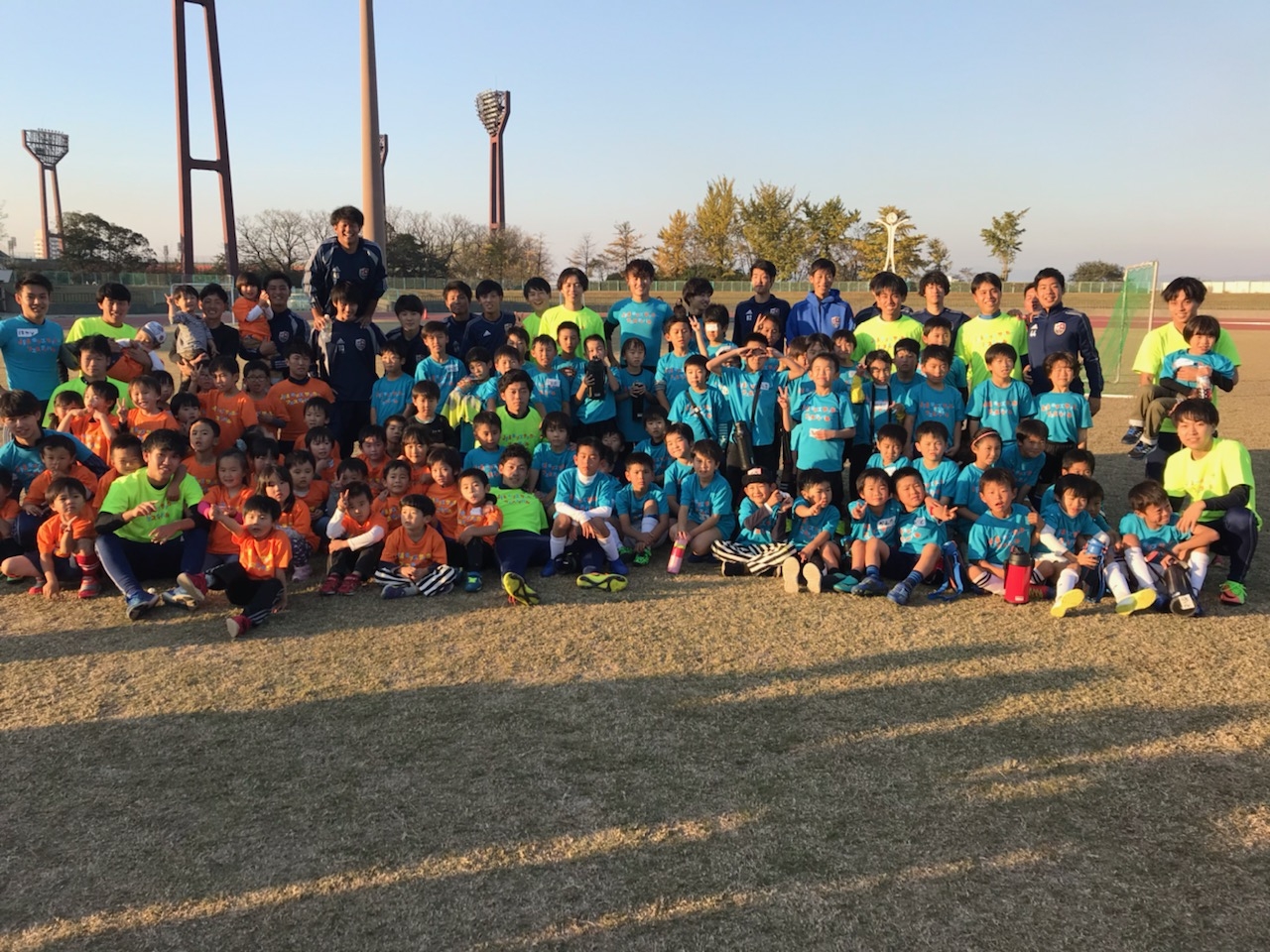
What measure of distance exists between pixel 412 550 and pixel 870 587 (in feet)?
9.11

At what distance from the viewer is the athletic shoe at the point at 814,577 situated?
5035mm

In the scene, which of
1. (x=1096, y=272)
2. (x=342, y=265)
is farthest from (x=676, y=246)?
(x=342, y=265)

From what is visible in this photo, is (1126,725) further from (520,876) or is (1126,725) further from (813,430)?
(813,430)

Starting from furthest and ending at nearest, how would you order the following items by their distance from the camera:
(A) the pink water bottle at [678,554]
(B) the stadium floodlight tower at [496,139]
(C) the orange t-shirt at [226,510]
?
(B) the stadium floodlight tower at [496,139] < (A) the pink water bottle at [678,554] < (C) the orange t-shirt at [226,510]

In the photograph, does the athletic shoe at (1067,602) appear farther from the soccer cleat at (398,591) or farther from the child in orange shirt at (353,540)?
the child in orange shirt at (353,540)

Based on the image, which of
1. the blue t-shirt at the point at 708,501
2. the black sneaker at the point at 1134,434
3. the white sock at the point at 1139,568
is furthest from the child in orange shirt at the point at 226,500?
the black sneaker at the point at 1134,434

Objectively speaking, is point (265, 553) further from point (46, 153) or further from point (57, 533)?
point (46, 153)

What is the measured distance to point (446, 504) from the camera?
18.3ft

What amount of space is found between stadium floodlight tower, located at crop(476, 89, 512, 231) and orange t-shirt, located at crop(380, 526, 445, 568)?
75.9 m

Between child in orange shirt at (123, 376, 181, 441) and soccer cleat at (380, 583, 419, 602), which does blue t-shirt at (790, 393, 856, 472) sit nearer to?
soccer cleat at (380, 583, 419, 602)

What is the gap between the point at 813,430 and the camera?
5820 millimetres

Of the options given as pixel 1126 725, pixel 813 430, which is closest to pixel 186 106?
pixel 813 430

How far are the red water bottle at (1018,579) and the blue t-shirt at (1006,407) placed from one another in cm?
137

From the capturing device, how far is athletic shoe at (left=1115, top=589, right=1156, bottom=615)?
177 inches
